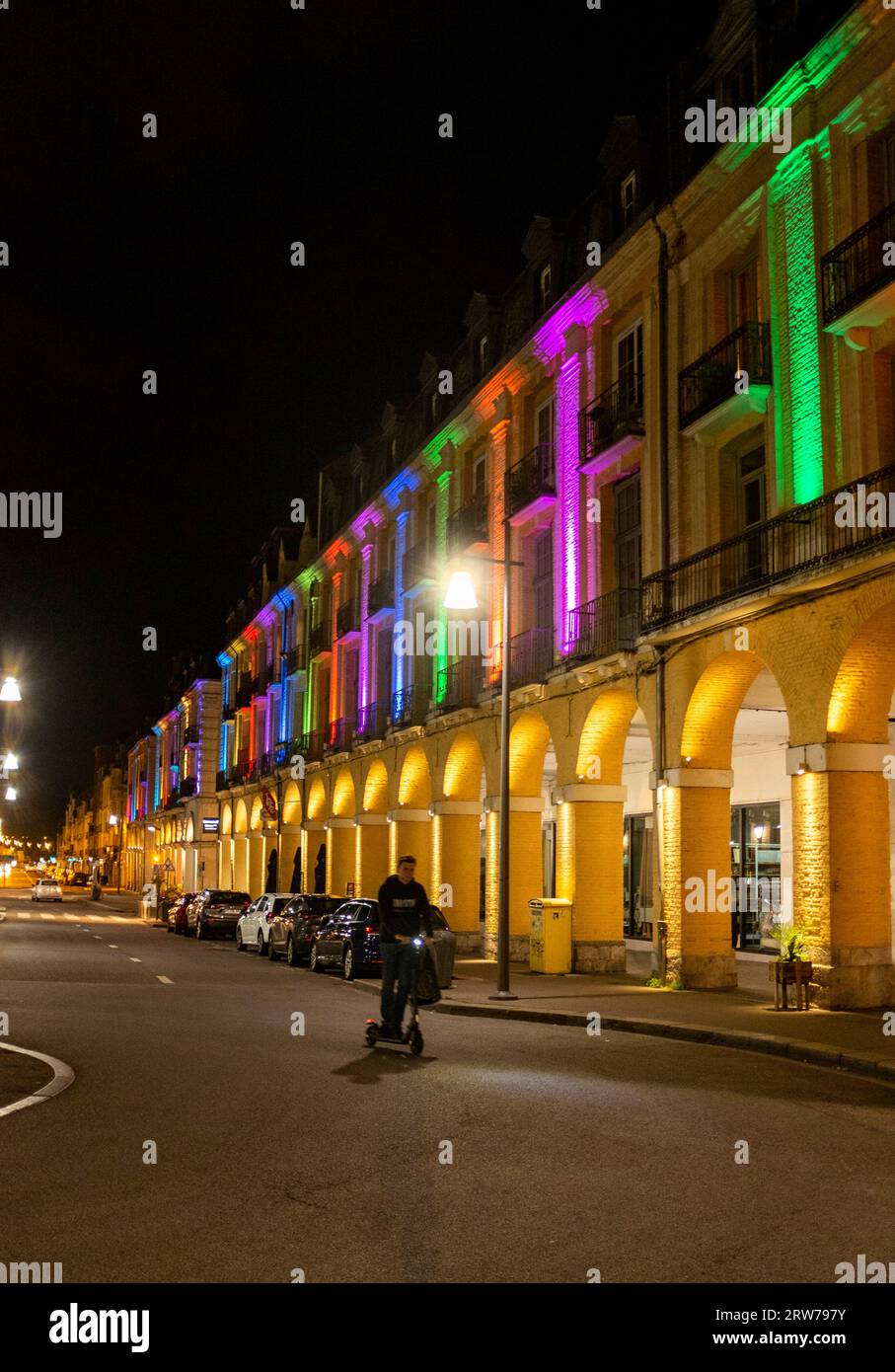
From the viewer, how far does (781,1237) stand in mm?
6031

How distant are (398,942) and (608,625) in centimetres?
1170

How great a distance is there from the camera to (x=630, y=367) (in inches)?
949

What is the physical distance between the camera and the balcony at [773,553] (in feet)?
52.8

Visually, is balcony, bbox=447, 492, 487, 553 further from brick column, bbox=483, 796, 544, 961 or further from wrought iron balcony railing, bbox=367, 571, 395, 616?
wrought iron balcony railing, bbox=367, 571, 395, 616

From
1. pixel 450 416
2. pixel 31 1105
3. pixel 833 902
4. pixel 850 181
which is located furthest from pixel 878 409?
pixel 450 416

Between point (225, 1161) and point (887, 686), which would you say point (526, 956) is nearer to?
point (887, 686)

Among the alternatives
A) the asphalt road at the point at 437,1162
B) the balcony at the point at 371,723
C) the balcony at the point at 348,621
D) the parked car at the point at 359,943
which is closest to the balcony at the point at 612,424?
the parked car at the point at 359,943

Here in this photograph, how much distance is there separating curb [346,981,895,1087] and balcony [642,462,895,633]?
5908 millimetres

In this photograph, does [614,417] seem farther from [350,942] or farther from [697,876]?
[350,942]

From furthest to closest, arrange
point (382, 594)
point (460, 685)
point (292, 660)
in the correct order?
point (292, 660) → point (382, 594) → point (460, 685)

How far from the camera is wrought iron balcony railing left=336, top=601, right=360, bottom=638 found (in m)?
42.1

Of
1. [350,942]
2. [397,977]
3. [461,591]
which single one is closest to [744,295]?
[461,591]

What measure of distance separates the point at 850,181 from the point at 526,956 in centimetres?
1624

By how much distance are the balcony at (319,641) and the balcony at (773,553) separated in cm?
2522
